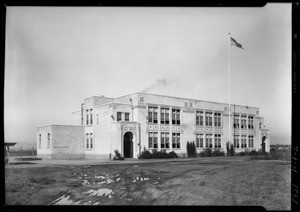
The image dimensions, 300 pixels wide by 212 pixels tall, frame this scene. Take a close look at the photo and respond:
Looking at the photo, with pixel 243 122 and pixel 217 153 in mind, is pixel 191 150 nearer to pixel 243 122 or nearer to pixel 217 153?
Answer: pixel 217 153

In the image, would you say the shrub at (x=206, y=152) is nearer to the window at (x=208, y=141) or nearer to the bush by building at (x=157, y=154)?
the window at (x=208, y=141)

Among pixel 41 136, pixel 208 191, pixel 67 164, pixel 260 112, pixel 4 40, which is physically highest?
pixel 4 40

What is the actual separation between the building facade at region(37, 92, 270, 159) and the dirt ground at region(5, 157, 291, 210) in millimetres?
1077

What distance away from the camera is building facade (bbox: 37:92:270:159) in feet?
37.8

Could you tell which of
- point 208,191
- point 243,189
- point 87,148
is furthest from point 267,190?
point 87,148

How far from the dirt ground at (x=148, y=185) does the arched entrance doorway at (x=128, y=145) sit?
103cm

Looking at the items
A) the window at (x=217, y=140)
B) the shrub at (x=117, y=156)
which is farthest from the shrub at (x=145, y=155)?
the window at (x=217, y=140)

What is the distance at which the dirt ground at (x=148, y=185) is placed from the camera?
947cm

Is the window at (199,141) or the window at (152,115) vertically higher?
the window at (152,115)

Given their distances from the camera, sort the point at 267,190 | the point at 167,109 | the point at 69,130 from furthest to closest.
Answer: the point at 167,109 < the point at 69,130 < the point at 267,190

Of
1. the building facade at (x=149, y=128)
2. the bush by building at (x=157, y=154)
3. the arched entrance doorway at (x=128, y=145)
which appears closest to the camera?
the building facade at (x=149, y=128)

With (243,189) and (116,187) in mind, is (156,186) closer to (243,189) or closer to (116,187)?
(116,187)
